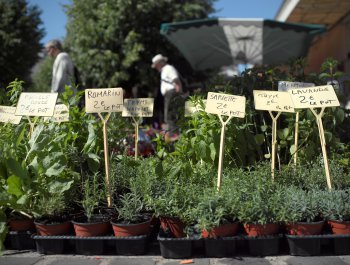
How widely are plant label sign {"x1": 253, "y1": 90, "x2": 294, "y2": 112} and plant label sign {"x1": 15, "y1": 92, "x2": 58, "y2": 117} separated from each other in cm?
161

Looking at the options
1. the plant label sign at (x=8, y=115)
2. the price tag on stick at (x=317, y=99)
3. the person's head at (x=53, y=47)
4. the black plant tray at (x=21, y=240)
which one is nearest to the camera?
the black plant tray at (x=21, y=240)

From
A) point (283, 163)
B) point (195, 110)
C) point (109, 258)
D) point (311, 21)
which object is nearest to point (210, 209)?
point (109, 258)

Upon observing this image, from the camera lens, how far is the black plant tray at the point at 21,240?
2.62 metres

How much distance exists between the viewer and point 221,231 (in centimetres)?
235

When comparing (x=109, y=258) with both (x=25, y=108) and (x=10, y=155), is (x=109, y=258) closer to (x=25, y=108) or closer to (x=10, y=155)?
(x=10, y=155)

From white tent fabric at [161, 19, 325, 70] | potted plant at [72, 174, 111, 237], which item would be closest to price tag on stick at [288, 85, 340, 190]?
potted plant at [72, 174, 111, 237]

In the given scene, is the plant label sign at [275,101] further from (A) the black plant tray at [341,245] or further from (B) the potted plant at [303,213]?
(A) the black plant tray at [341,245]

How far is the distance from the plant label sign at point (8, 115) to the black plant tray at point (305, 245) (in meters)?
2.36

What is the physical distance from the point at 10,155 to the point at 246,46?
6915 mm

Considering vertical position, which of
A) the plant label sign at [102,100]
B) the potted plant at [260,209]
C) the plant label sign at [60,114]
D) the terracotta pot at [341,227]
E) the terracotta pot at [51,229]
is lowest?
the terracotta pot at [51,229]

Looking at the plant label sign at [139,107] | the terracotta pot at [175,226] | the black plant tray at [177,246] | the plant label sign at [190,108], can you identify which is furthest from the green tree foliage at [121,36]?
the black plant tray at [177,246]

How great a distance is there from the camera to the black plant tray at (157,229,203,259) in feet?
7.78

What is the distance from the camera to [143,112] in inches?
138

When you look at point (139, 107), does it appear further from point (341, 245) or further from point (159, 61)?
point (159, 61)
